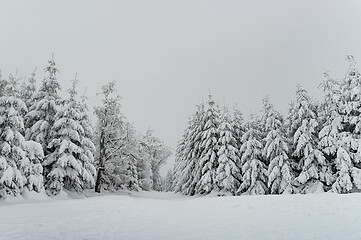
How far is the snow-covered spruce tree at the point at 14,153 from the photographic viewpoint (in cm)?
1857

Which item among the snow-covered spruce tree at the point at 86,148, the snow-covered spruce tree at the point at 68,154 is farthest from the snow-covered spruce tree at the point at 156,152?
the snow-covered spruce tree at the point at 68,154

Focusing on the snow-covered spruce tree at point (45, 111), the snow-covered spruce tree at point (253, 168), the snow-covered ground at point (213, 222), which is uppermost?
the snow-covered spruce tree at point (45, 111)

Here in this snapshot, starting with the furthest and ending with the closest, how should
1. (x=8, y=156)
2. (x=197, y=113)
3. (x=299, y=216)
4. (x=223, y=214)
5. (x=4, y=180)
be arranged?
(x=197, y=113) → (x=8, y=156) → (x=4, y=180) → (x=223, y=214) → (x=299, y=216)

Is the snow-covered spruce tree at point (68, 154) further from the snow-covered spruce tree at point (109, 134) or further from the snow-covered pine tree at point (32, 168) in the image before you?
the snow-covered spruce tree at point (109, 134)

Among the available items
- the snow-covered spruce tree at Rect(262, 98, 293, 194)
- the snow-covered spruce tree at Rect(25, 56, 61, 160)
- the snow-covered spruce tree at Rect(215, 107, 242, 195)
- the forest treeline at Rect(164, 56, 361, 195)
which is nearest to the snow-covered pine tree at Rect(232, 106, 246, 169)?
the forest treeline at Rect(164, 56, 361, 195)

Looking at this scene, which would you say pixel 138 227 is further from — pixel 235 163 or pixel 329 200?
pixel 235 163

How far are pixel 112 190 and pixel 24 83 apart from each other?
15.3 meters

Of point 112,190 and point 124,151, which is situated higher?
point 124,151

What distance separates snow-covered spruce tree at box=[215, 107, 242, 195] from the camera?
31.4m

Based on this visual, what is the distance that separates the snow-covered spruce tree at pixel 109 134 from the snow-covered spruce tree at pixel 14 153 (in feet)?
33.8

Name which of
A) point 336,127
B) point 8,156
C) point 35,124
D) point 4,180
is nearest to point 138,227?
point 4,180

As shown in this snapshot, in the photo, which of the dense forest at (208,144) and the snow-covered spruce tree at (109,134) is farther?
the snow-covered spruce tree at (109,134)

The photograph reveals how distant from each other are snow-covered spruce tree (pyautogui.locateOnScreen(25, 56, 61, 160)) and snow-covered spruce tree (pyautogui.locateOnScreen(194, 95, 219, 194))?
16427 millimetres

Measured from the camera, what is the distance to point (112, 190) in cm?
3441
